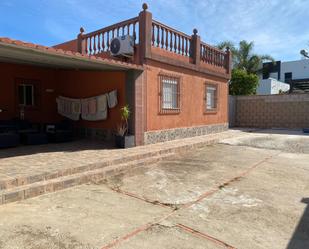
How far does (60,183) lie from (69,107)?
6.17m

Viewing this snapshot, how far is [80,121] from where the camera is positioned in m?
10.9

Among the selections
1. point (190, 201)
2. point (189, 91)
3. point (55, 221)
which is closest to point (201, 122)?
point (189, 91)

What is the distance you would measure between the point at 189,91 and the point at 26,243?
31.6 ft

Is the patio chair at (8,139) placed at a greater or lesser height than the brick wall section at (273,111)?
lesser

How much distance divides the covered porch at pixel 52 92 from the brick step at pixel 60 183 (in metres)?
2.55

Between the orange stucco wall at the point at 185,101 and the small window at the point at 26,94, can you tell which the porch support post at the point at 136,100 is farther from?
the small window at the point at 26,94

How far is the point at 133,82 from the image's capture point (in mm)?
8961

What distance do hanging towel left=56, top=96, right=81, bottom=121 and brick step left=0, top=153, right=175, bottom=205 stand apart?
14.6 ft

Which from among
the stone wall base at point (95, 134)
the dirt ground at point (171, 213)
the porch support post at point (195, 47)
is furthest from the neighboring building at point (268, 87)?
the dirt ground at point (171, 213)

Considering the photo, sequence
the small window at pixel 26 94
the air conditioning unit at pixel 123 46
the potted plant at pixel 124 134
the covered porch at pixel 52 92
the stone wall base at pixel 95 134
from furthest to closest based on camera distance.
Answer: the small window at pixel 26 94
the stone wall base at pixel 95 134
the air conditioning unit at pixel 123 46
the covered porch at pixel 52 92
the potted plant at pixel 124 134

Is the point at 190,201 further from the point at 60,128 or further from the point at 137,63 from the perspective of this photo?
the point at 60,128

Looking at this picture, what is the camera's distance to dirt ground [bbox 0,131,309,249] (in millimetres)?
3412

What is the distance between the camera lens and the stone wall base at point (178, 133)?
32.3 ft

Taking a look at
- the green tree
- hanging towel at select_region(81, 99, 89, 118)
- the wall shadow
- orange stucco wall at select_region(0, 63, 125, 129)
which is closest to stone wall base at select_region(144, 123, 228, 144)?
orange stucco wall at select_region(0, 63, 125, 129)
